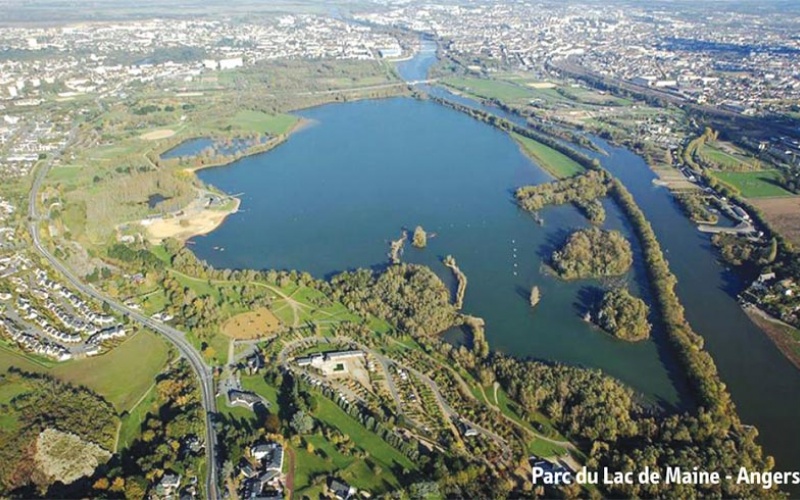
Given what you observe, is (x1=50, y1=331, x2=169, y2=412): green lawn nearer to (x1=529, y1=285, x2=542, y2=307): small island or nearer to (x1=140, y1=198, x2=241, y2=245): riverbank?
(x1=140, y1=198, x2=241, y2=245): riverbank

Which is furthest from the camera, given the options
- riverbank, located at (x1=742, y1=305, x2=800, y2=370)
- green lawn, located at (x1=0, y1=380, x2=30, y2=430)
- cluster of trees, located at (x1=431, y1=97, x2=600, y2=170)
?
cluster of trees, located at (x1=431, y1=97, x2=600, y2=170)

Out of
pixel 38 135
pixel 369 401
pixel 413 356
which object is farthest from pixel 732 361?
pixel 38 135

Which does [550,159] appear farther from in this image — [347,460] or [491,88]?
[347,460]

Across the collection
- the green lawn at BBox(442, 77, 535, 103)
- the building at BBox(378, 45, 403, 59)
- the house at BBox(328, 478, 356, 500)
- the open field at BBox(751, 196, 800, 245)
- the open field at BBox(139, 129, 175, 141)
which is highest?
the building at BBox(378, 45, 403, 59)

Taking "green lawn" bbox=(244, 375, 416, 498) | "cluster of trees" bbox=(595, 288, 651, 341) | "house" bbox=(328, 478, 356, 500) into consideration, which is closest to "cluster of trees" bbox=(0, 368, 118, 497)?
"green lawn" bbox=(244, 375, 416, 498)

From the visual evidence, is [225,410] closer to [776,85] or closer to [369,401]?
[369,401]

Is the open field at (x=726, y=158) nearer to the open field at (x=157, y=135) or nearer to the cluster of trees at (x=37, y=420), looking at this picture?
the cluster of trees at (x=37, y=420)
